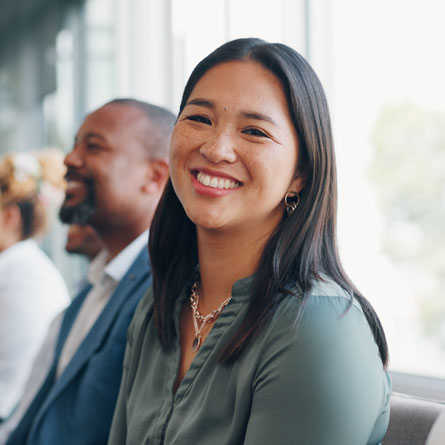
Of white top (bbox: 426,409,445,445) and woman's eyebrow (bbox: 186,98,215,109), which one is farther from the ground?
woman's eyebrow (bbox: 186,98,215,109)

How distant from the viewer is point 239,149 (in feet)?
3.71

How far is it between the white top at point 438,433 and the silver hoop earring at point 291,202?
0.44 metres

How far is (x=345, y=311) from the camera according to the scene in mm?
1021

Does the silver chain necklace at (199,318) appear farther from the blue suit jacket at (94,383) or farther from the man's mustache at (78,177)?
the man's mustache at (78,177)

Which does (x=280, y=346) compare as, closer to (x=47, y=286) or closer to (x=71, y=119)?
(x=47, y=286)

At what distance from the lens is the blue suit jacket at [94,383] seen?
1529 millimetres

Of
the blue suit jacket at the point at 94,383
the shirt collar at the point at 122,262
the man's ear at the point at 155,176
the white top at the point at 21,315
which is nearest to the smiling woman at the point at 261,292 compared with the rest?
the blue suit jacket at the point at 94,383

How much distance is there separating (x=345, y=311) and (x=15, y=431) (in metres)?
1.10

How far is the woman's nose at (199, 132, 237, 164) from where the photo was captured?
1124mm

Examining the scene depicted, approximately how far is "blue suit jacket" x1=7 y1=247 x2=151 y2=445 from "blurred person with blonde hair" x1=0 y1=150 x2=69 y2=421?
585 millimetres

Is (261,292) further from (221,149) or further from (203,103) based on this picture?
(203,103)

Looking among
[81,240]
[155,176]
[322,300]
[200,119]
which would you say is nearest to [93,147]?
[155,176]

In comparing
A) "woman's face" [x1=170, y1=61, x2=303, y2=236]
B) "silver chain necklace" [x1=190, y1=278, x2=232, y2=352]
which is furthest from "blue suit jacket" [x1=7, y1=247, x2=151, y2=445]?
"woman's face" [x1=170, y1=61, x2=303, y2=236]

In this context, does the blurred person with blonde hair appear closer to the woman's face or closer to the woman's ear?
the woman's face
